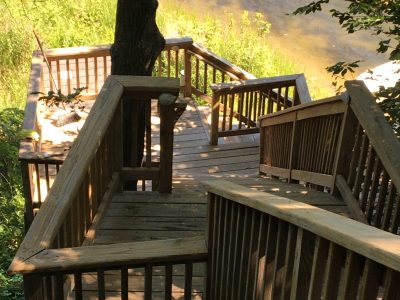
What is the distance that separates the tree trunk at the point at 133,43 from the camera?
575 cm

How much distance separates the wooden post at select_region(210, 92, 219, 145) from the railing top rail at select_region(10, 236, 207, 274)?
5079 mm

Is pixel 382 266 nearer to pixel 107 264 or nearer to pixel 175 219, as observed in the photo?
pixel 107 264

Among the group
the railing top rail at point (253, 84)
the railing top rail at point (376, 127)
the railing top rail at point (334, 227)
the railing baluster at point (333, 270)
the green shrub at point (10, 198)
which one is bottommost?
the green shrub at point (10, 198)

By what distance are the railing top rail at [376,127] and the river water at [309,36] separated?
10.5 m

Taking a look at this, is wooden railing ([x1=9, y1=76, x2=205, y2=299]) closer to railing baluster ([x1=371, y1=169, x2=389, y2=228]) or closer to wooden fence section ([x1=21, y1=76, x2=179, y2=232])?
wooden fence section ([x1=21, y1=76, x2=179, y2=232])

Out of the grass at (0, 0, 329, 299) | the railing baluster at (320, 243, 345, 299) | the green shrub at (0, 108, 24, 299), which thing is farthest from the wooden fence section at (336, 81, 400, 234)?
the grass at (0, 0, 329, 299)

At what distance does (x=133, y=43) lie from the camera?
5910 millimetres

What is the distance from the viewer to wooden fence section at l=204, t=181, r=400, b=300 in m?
1.78

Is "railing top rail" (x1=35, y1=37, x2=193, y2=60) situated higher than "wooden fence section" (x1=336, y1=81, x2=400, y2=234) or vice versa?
"railing top rail" (x1=35, y1=37, x2=193, y2=60)

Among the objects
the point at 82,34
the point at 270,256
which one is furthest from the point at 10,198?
the point at 82,34

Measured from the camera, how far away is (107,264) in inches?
103

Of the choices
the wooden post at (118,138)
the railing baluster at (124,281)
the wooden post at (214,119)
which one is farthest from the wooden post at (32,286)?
the wooden post at (214,119)

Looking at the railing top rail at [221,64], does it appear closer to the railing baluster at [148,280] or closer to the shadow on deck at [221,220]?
the shadow on deck at [221,220]

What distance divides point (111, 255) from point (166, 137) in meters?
2.08
